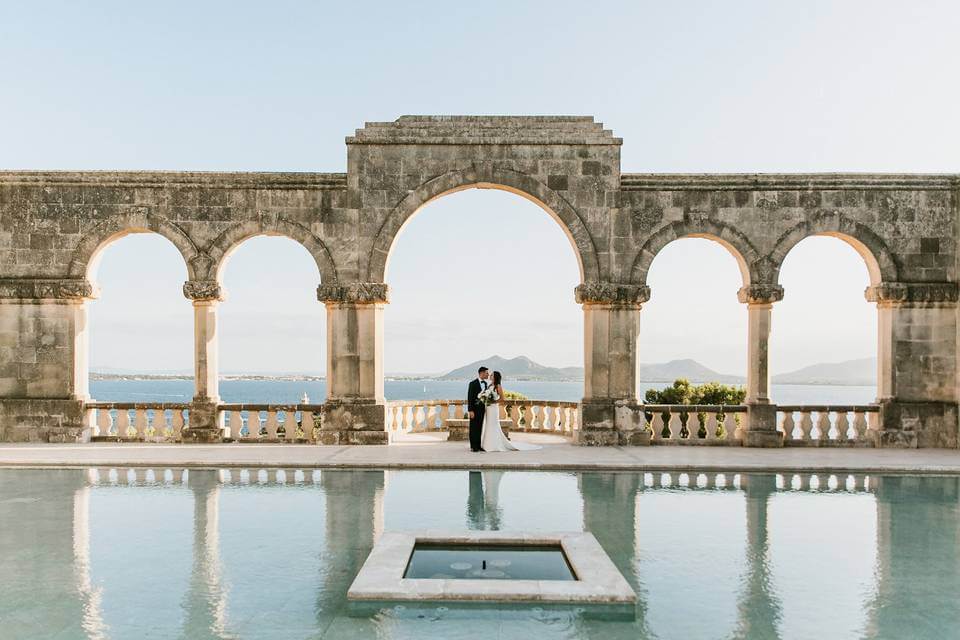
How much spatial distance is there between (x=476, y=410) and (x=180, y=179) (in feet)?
24.2

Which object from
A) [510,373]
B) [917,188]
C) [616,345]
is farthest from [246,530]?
[510,373]

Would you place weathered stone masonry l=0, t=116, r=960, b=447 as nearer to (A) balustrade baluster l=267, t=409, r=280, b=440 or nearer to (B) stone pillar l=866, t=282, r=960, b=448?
(B) stone pillar l=866, t=282, r=960, b=448

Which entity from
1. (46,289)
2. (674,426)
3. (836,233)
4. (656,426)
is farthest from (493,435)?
(46,289)

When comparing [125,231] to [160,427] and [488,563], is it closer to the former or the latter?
[160,427]

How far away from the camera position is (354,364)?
15.0 metres

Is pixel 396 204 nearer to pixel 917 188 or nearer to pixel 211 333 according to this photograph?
pixel 211 333

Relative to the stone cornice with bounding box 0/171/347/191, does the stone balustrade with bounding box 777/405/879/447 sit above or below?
below

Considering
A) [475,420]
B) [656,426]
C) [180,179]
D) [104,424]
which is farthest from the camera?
[104,424]

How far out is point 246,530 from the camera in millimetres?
7746

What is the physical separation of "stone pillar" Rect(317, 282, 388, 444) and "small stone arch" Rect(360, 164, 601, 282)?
3.15 feet

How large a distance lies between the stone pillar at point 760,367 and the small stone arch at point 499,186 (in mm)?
3163

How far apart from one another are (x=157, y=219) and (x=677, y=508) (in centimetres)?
1137

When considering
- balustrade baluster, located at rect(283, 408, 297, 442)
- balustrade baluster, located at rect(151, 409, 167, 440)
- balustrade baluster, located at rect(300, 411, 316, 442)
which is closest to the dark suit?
balustrade baluster, located at rect(300, 411, 316, 442)

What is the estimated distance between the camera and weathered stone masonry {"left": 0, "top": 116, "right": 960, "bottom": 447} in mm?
14789
